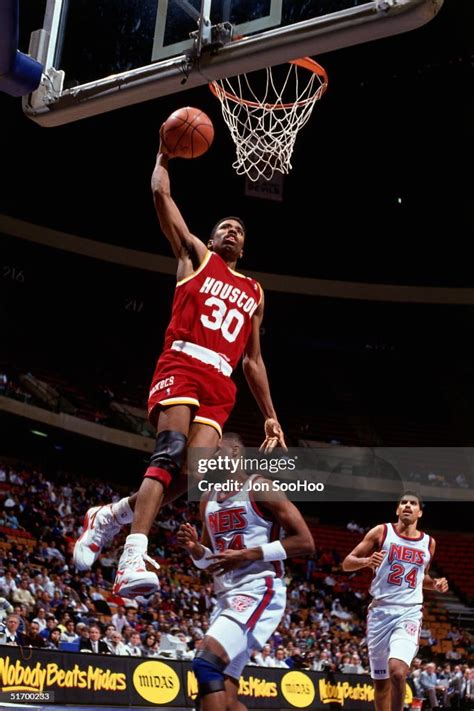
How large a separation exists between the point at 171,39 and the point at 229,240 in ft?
4.28

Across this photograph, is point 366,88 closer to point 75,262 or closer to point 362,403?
point 75,262

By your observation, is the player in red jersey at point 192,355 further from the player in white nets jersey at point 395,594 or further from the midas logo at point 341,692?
the midas logo at point 341,692

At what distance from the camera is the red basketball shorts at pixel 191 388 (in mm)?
5004

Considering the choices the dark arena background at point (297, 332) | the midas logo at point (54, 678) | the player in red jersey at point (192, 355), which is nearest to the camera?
the player in red jersey at point (192, 355)

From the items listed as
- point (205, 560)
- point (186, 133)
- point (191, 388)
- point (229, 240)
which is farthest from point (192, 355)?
point (186, 133)

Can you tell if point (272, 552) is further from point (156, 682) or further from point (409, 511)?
point (156, 682)

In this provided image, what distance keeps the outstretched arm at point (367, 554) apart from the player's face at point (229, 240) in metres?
3.29

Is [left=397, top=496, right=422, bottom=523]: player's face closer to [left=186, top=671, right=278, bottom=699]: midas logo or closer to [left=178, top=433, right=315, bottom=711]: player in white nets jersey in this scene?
[left=178, top=433, right=315, bottom=711]: player in white nets jersey

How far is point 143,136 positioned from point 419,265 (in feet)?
29.1

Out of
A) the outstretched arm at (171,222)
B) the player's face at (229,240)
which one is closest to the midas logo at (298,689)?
the player's face at (229,240)

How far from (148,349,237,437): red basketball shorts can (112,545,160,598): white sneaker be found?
3.11 feet

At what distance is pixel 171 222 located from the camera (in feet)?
16.9

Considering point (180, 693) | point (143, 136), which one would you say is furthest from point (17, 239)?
point (180, 693)

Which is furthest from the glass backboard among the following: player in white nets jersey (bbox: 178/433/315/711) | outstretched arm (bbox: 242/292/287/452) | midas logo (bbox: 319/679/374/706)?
midas logo (bbox: 319/679/374/706)
